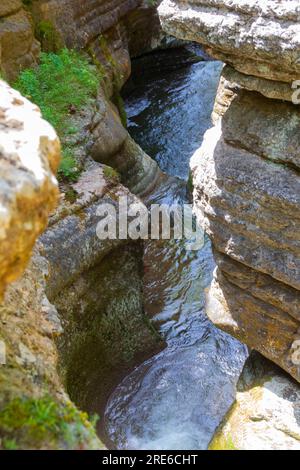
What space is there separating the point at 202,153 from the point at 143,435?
8.62 feet

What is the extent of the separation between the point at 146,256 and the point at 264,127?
347 centimetres

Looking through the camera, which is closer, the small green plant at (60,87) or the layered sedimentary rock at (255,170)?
the layered sedimentary rock at (255,170)

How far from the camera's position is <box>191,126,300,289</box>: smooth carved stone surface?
3992mm

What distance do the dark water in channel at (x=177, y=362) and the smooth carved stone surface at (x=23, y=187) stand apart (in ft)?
11.7

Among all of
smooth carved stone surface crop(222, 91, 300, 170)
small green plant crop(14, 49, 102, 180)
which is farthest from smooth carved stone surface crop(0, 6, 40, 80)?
smooth carved stone surface crop(222, 91, 300, 170)

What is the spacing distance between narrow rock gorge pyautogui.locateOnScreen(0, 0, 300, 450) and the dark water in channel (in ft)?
0.06

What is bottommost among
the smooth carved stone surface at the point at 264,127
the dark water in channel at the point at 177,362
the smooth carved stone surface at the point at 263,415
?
the dark water in channel at the point at 177,362

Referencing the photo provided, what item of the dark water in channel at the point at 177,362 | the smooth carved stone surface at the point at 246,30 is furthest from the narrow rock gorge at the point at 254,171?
the dark water in channel at the point at 177,362

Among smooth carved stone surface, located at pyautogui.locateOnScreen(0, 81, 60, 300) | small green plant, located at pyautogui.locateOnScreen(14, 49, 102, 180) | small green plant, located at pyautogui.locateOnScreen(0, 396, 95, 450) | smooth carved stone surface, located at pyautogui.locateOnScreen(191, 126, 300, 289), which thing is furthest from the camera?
small green plant, located at pyautogui.locateOnScreen(14, 49, 102, 180)

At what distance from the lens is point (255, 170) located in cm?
412

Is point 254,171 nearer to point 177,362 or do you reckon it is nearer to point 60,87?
point 177,362

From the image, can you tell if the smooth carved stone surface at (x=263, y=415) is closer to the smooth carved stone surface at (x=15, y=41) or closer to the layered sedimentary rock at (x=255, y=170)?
the layered sedimentary rock at (x=255, y=170)

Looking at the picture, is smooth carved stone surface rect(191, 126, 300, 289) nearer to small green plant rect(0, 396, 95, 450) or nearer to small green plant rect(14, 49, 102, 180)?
small green plant rect(14, 49, 102, 180)

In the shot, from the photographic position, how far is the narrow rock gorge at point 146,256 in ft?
7.84
